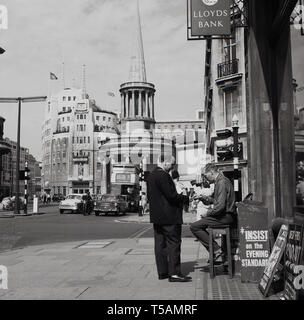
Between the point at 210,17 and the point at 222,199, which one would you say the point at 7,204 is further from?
the point at 222,199

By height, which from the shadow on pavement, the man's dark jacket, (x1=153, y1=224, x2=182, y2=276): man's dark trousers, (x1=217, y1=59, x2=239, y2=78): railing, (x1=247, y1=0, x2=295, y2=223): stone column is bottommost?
the shadow on pavement

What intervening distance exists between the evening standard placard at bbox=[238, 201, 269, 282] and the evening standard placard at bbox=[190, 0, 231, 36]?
10.6ft

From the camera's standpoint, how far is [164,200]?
7039mm

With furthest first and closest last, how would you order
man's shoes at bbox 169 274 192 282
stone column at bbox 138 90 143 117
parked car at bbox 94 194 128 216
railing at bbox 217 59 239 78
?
stone column at bbox 138 90 143 117, parked car at bbox 94 194 128 216, railing at bbox 217 59 239 78, man's shoes at bbox 169 274 192 282

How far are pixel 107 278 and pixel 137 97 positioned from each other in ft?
449

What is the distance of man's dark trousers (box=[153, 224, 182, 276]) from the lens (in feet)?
22.4

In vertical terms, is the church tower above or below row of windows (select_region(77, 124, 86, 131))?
above

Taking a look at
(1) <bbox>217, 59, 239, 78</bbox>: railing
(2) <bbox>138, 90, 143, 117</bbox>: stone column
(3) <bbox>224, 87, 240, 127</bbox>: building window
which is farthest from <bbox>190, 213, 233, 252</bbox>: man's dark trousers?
(2) <bbox>138, 90, 143, 117</bbox>: stone column

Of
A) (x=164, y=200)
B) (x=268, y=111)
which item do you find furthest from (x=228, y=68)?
(x=164, y=200)

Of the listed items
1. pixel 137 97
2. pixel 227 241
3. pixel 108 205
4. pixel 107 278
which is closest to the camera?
pixel 227 241

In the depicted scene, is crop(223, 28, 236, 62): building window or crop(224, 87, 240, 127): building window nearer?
crop(224, 87, 240, 127): building window

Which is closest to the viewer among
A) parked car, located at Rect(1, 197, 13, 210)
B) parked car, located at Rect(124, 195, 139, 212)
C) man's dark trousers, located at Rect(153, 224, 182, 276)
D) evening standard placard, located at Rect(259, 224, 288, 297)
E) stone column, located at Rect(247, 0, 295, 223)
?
evening standard placard, located at Rect(259, 224, 288, 297)

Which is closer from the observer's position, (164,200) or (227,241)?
(227,241)

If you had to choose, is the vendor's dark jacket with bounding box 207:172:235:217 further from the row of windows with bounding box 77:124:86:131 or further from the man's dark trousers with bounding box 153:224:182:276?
the row of windows with bounding box 77:124:86:131
